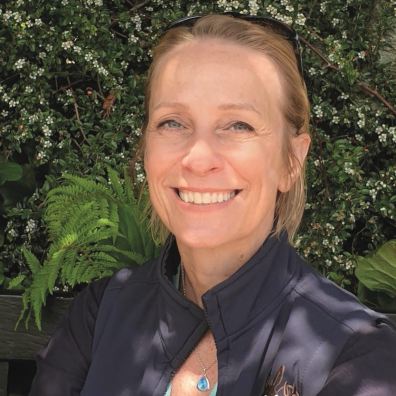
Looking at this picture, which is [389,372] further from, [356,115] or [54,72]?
[54,72]

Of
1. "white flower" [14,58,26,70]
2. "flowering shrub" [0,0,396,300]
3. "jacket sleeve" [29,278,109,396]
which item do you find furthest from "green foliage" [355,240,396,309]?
"white flower" [14,58,26,70]

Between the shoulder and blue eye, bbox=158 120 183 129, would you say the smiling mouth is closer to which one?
blue eye, bbox=158 120 183 129

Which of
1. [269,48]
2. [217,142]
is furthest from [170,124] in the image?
[269,48]

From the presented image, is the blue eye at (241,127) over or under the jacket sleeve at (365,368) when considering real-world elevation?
over

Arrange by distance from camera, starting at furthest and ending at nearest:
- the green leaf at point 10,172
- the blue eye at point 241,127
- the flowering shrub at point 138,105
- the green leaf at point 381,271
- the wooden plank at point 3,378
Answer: the green leaf at point 10,172, the flowering shrub at point 138,105, the green leaf at point 381,271, the wooden plank at point 3,378, the blue eye at point 241,127

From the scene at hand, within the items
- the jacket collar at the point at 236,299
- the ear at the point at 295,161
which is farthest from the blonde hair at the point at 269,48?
the jacket collar at the point at 236,299

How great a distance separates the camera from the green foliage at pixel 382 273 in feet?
12.2

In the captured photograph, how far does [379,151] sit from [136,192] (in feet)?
4.18

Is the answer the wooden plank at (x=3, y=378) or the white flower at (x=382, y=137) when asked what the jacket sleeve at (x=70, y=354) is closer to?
the wooden plank at (x=3, y=378)

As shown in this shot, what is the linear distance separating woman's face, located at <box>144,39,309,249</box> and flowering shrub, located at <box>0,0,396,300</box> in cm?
158

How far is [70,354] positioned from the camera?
2504 mm

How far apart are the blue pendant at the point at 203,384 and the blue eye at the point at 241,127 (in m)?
0.70

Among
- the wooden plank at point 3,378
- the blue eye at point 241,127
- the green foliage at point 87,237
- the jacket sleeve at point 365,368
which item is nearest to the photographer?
the jacket sleeve at point 365,368

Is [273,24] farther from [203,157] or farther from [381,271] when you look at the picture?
[381,271]
